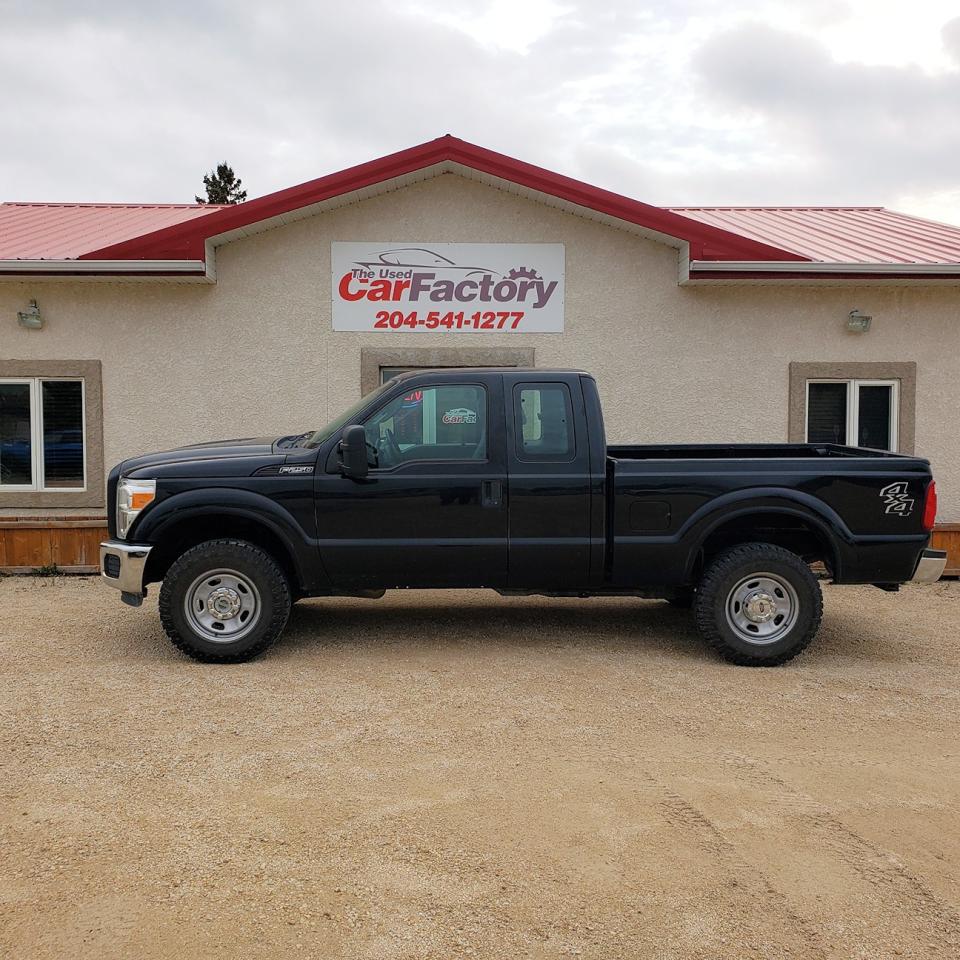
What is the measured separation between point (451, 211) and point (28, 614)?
603cm

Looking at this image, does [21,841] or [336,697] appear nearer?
[21,841]

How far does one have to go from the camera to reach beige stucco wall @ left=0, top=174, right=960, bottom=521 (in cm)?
1021

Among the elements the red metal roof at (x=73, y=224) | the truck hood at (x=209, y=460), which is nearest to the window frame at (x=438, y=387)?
the truck hood at (x=209, y=460)

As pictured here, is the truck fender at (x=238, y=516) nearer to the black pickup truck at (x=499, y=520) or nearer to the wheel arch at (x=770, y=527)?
the black pickup truck at (x=499, y=520)

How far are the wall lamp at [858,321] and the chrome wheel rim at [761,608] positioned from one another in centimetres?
523

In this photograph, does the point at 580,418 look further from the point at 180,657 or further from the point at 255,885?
the point at 255,885

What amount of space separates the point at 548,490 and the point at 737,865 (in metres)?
3.29

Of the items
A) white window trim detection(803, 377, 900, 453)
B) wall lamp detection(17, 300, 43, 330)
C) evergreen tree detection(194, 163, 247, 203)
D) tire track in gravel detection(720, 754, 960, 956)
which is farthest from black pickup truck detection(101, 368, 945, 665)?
evergreen tree detection(194, 163, 247, 203)

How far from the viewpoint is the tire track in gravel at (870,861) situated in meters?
3.11

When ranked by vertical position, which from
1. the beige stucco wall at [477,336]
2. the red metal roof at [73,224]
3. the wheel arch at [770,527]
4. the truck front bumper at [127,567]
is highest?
the red metal roof at [73,224]

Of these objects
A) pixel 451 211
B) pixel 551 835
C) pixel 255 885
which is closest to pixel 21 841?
pixel 255 885

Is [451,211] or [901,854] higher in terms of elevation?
[451,211]

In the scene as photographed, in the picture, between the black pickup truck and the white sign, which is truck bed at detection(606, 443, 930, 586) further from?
the white sign

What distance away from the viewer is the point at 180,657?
6.50 metres
